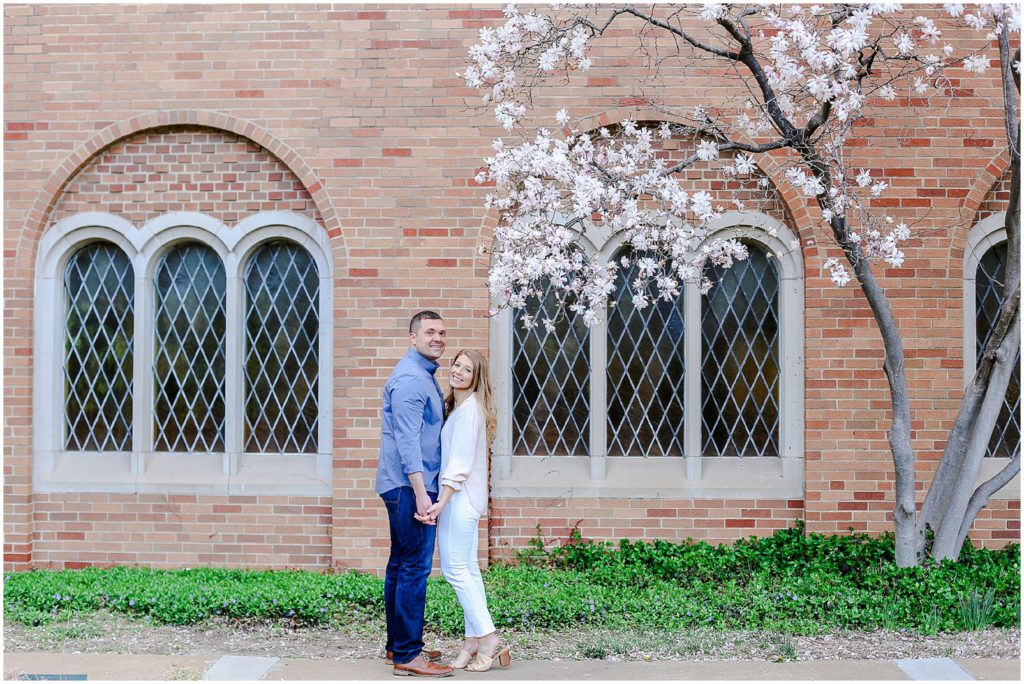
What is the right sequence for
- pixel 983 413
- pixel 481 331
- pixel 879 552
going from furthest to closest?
1. pixel 481 331
2. pixel 879 552
3. pixel 983 413

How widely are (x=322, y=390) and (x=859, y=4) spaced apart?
4.74 meters

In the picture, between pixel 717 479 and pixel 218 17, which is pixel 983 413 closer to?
pixel 717 479

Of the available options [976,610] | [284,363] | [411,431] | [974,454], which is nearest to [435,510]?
[411,431]

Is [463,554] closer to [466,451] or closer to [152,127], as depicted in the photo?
[466,451]

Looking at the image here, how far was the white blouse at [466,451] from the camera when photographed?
201 inches

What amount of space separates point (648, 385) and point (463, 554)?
295 cm

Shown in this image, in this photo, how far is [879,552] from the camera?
6.91 metres

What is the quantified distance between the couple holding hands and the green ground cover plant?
2.82ft

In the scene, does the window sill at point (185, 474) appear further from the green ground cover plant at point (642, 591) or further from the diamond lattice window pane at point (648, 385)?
the diamond lattice window pane at point (648, 385)

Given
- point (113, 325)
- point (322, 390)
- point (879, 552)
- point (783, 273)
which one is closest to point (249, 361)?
point (322, 390)

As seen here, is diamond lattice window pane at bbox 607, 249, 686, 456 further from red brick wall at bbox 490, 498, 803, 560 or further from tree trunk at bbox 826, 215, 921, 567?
tree trunk at bbox 826, 215, 921, 567

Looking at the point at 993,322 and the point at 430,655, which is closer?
the point at 430,655

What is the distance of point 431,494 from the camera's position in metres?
5.20

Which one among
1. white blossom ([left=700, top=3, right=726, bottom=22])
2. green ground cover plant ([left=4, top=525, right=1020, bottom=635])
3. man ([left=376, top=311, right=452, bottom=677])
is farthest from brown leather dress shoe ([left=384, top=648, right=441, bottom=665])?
white blossom ([left=700, top=3, right=726, bottom=22])
